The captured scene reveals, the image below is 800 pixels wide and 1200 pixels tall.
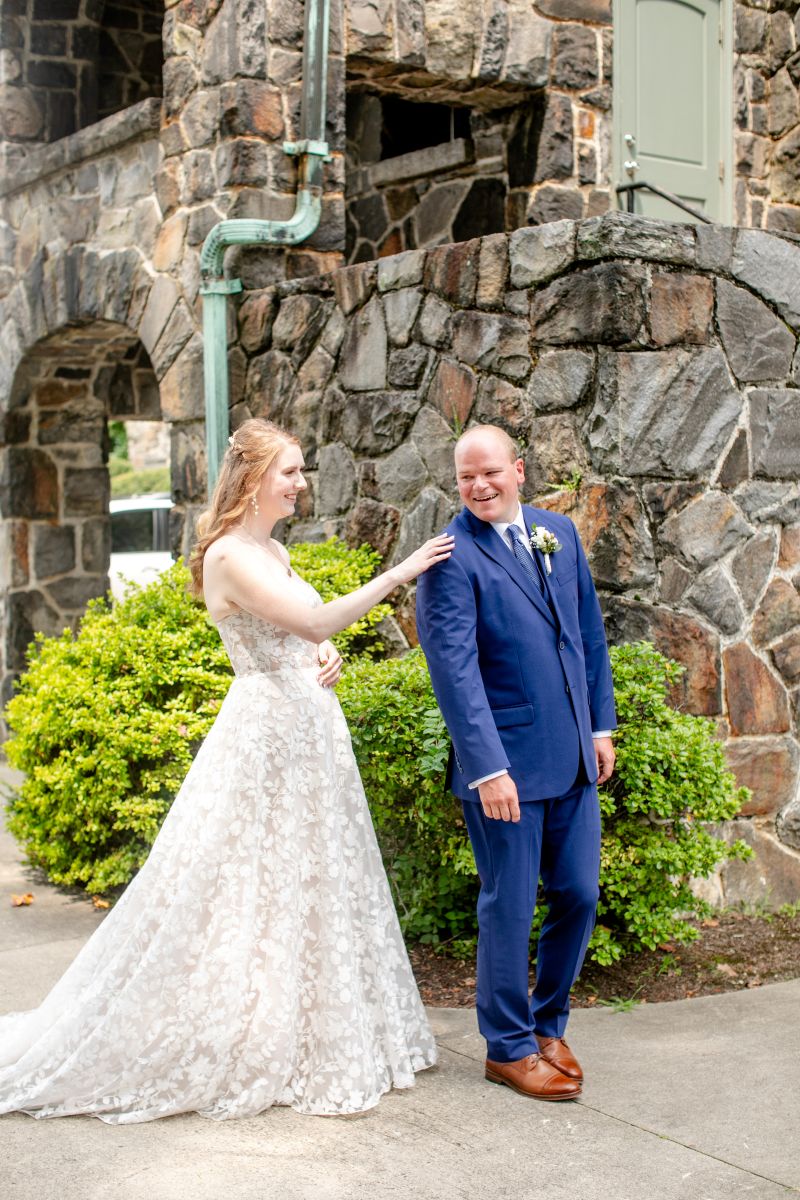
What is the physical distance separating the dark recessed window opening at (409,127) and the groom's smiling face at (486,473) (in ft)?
23.4

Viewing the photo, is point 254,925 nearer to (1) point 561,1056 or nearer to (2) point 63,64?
(1) point 561,1056

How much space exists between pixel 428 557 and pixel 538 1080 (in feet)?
4.76

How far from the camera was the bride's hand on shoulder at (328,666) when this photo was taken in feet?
14.1

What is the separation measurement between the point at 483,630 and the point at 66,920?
2.84m

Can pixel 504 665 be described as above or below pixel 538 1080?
above

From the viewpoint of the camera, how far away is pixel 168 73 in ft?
26.2

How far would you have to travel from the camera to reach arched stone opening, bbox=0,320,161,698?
Result: 34.4 ft

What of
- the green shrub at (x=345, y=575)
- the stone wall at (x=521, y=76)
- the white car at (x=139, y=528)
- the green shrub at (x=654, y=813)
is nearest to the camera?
the green shrub at (x=654, y=813)

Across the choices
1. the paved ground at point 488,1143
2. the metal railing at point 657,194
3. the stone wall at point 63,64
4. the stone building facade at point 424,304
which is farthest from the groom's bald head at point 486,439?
the stone wall at point 63,64

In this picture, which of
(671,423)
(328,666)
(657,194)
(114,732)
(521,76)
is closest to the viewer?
(328,666)

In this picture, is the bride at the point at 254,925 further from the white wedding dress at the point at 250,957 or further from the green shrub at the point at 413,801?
the green shrub at the point at 413,801

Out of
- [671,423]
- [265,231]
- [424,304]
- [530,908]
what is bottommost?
[530,908]

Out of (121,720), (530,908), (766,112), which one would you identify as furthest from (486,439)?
(766,112)

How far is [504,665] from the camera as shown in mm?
4012
